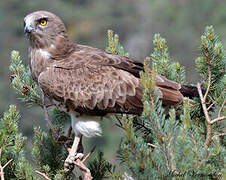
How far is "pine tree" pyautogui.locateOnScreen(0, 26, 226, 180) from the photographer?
10.5 ft

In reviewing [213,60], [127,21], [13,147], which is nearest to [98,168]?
[13,147]

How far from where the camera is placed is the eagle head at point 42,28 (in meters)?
5.42

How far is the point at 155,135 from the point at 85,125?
1.91 metres

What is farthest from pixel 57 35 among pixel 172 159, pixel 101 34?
pixel 101 34

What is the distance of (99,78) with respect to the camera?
5.07 metres

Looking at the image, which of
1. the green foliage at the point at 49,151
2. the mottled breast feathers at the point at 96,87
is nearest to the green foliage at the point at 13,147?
the green foliage at the point at 49,151

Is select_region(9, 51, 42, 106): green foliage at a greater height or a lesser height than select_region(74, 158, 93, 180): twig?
greater

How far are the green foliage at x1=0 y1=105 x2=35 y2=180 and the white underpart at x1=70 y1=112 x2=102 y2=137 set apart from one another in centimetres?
110

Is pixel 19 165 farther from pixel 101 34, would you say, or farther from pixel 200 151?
pixel 101 34

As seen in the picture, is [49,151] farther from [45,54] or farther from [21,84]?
[45,54]

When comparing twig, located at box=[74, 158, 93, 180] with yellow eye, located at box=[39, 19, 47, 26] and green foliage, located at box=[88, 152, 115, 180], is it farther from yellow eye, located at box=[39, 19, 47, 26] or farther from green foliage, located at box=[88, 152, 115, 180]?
yellow eye, located at box=[39, 19, 47, 26]

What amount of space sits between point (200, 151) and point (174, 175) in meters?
0.28

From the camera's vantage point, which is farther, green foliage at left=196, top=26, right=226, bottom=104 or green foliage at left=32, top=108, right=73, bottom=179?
green foliage at left=32, top=108, right=73, bottom=179

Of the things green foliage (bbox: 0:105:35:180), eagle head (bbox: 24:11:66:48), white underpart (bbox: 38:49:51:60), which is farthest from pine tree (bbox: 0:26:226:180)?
eagle head (bbox: 24:11:66:48)
